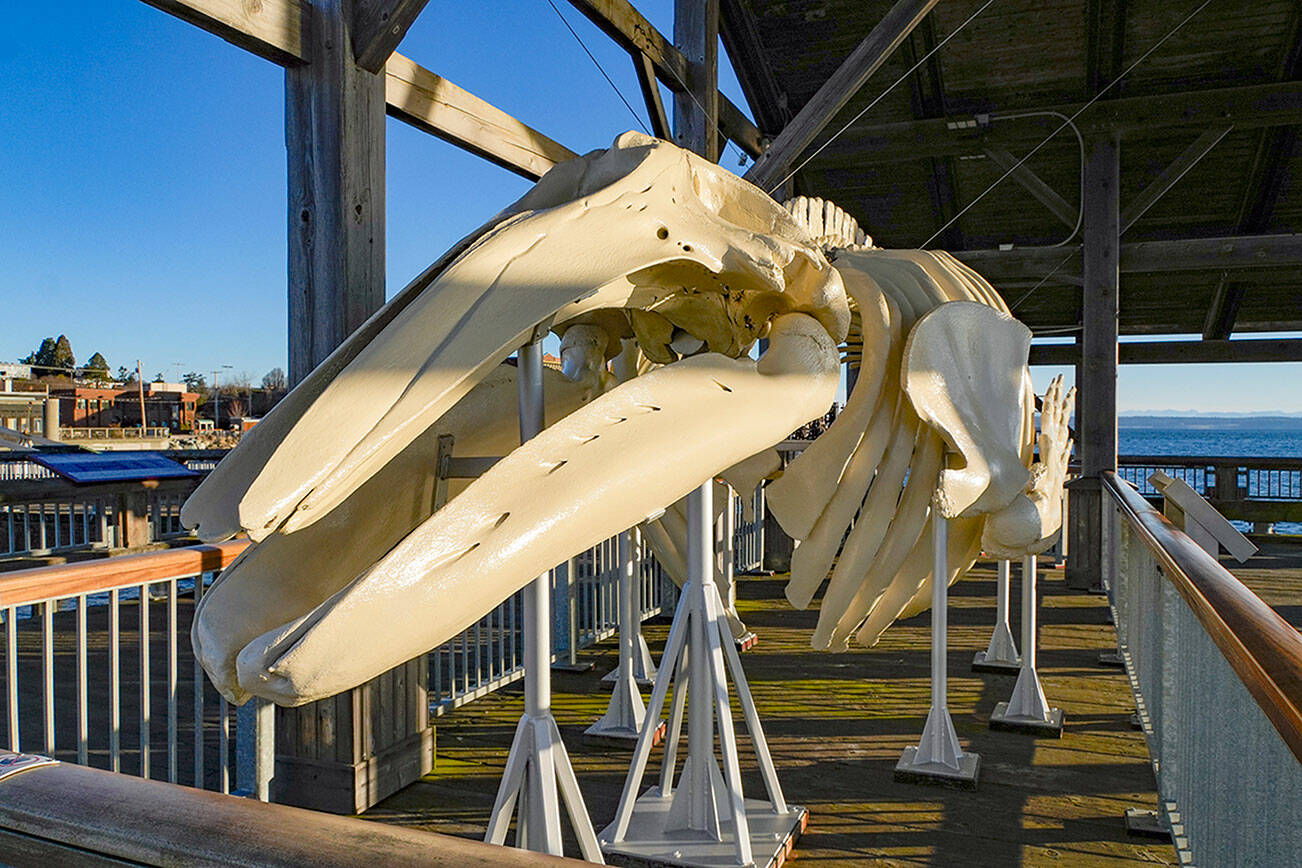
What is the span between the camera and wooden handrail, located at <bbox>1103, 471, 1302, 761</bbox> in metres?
1.20

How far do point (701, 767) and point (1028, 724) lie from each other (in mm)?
2185

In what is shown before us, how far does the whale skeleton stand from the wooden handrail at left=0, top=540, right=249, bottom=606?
964 mm

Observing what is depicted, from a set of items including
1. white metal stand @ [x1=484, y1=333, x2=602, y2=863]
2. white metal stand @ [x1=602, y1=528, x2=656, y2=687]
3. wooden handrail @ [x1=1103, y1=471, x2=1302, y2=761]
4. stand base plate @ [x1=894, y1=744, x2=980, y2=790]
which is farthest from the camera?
white metal stand @ [x1=602, y1=528, x2=656, y2=687]

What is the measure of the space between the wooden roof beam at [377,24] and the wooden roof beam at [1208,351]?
9.10 meters

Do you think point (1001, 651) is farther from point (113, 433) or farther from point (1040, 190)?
point (113, 433)

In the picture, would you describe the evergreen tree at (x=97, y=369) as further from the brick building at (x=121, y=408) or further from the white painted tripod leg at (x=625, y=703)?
the white painted tripod leg at (x=625, y=703)

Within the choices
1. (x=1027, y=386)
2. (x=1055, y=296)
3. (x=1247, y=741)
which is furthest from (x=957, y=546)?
(x=1055, y=296)

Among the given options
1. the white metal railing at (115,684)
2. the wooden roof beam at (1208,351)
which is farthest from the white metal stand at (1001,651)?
the wooden roof beam at (1208,351)

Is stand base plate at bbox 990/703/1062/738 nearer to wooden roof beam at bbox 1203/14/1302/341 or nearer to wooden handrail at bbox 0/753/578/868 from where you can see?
wooden handrail at bbox 0/753/578/868

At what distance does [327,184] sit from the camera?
3385 mm

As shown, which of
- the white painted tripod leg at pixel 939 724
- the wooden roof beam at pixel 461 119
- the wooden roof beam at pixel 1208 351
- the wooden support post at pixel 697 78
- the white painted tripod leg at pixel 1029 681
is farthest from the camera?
the wooden roof beam at pixel 1208 351

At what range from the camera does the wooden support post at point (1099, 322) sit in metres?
7.34

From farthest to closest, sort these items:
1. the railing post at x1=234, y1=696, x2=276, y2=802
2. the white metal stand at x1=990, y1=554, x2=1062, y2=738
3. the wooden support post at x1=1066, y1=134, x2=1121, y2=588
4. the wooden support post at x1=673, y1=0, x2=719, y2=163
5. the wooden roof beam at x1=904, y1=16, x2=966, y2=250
→ the wooden roof beam at x1=904, y1=16, x2=966, y2=250 → the wooden support post at x1=1066, y1=134, x2=1121, y2=588 → the wooden support post at x1=673, y1=0, x2=719, y2=163 → the white metal stand at x1=990, y1=554, x2=1062, y2=738 → the railing post at x1=234, y1=696, x2=276, y2=802

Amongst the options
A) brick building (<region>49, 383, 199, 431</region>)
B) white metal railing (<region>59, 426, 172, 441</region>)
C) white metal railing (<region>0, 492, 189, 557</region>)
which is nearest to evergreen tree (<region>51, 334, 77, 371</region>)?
brick building (<region>49, 383, 199, 431</region>)
